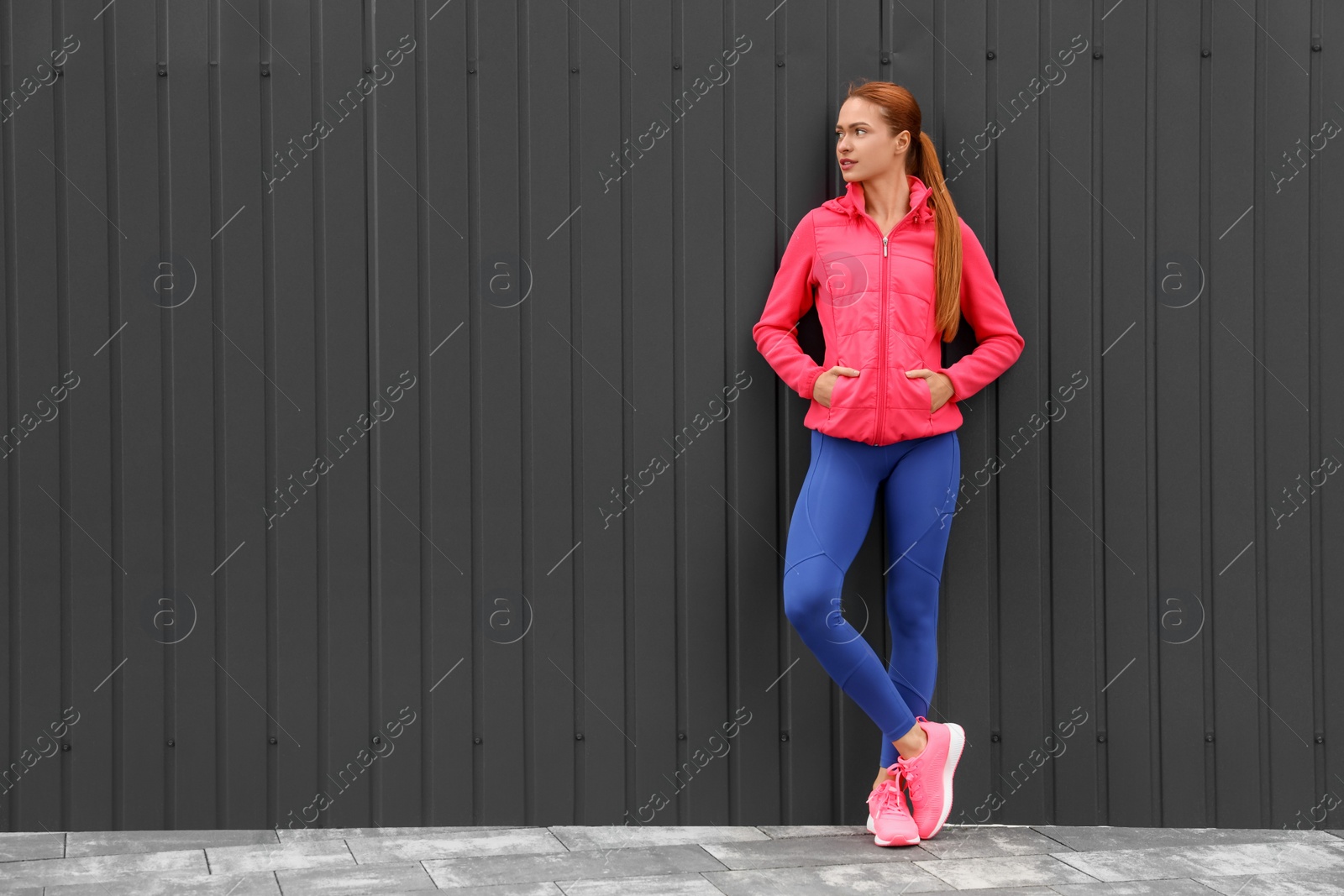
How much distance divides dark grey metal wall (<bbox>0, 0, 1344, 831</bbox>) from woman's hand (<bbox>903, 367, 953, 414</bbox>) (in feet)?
1.02

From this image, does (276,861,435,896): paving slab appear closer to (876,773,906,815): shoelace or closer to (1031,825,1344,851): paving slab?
(876,773,906,815): shoelace

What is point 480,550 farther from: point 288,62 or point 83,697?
point 288,62

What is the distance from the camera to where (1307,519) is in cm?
403

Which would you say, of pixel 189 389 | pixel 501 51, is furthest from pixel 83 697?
pixel 501 51

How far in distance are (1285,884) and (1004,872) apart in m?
0.76

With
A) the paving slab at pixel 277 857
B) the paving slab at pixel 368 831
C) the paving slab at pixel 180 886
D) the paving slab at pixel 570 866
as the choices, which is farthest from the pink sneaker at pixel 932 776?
the paving slab at pixel 180 886

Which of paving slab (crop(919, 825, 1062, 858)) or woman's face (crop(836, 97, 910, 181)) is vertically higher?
woman's face (crop(836, 97, 910, 181))

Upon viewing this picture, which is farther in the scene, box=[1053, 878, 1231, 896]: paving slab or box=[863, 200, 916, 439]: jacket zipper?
box=[863, 200, 916, 439]: jacket zipper

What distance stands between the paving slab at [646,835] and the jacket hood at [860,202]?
1.98 metres

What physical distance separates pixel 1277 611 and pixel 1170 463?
1.97ft

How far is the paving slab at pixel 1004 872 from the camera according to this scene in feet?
11.0

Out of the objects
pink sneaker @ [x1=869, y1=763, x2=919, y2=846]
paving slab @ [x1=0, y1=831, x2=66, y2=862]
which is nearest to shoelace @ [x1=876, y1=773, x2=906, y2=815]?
pink sneaker @ [x1=869, y1=763, x2=919, y2=846]

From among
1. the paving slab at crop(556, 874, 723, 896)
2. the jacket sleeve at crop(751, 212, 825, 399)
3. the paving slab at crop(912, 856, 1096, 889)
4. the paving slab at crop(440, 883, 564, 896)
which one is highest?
the jacket sleeve at crop(751, 212, 825, 399)

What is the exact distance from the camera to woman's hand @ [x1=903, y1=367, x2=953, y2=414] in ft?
12.2
